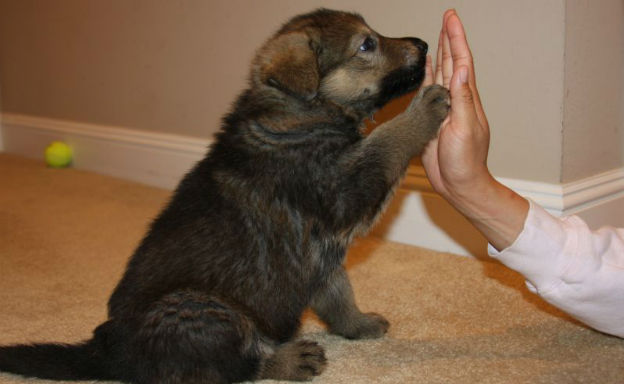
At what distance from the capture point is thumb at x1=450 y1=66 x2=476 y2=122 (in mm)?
2021

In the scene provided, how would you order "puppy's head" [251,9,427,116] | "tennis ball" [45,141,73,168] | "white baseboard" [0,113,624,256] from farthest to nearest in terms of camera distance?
"tennis ball" [45,141,73,168] < "white baseboard" [0,113,624,256] < "puppy's head" [251,9,427,116]

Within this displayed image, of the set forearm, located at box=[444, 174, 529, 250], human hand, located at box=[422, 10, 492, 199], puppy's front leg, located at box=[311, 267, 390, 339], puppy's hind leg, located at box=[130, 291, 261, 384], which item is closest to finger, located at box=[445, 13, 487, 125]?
human hand, located at box=[422, 10, 492, 199]

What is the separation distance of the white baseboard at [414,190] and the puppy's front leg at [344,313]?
3.00 feet

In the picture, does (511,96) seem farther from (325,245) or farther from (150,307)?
(150,307)

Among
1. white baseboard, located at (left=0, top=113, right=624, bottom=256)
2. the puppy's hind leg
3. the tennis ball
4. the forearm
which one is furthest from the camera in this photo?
the tennis ball

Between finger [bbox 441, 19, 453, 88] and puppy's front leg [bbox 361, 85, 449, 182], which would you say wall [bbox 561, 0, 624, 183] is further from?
puppy's front leg [bbox 361, 85, 449, 182]

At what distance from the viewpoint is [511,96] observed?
2682 millimetres

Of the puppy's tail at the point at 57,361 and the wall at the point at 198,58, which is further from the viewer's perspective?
the wall at the point at 198,58

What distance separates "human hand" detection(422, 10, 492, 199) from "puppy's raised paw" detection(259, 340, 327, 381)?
0.68 meters

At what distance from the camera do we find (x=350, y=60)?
2156 millimetres

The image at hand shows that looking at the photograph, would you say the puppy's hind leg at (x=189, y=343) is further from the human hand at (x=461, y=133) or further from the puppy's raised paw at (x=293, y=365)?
the human hand at (x=461, y=133)

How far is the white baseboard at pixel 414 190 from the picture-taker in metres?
2.68

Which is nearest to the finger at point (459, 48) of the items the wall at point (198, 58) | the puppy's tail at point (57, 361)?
the wall at point (198, 58)

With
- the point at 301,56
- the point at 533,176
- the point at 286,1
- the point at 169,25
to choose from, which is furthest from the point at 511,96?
the point at 169,25
